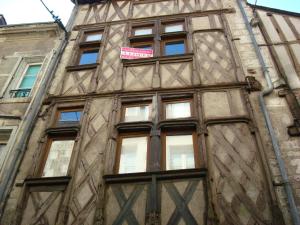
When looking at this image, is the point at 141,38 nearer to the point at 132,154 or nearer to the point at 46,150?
the point at 132,154

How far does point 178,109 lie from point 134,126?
0.94 meters

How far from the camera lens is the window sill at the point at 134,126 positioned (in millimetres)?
5632

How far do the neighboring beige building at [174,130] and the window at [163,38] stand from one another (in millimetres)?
27

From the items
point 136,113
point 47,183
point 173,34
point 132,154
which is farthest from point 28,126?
point 173,34

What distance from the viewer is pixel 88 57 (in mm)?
7871

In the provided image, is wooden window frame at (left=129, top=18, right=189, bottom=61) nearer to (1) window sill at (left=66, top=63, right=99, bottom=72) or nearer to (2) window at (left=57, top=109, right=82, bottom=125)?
(1) window sill at (left=66, top=63, right=99, bottom=72)

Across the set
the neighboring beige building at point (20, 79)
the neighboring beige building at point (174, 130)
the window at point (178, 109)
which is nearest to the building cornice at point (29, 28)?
the neighboring beige building at point (20, 79)

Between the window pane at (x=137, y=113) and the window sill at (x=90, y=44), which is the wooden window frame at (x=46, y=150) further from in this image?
the window sill at (x=90, y=44)

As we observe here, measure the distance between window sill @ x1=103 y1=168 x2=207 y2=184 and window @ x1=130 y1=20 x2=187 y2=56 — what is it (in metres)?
3.27

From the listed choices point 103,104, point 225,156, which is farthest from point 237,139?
point 103,104

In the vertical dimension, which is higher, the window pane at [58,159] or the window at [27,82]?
the window at [27,82]

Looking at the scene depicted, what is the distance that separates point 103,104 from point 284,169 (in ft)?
11.6

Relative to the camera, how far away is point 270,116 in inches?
213

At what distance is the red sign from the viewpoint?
7.11 meters
